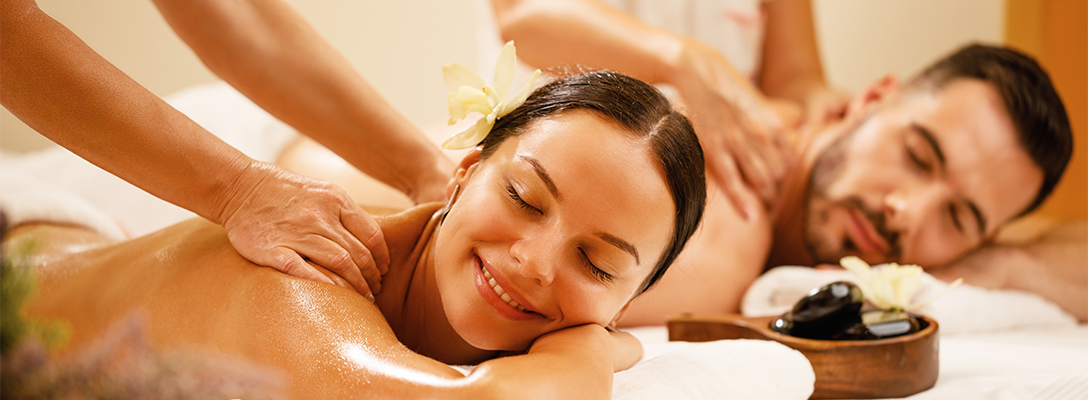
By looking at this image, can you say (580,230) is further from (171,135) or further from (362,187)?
(362,187)

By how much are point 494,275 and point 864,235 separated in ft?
3.86

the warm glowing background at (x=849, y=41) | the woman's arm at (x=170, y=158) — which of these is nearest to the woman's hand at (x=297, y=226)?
the woman's arm at (x=170, y=158)

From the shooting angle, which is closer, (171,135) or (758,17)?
(171,135)

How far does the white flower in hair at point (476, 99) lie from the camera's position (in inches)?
33.9

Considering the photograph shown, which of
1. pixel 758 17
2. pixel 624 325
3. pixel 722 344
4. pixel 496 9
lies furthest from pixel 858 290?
pixel 758 17

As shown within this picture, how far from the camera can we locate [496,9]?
189 centimetres

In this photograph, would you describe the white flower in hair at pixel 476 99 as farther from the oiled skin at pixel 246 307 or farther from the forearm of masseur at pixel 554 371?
the forearm of masseur at pixel 554 371

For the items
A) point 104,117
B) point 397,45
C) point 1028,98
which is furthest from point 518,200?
point 397,45

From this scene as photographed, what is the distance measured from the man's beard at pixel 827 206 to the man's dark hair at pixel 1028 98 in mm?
274

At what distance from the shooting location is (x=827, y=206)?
1.65 m

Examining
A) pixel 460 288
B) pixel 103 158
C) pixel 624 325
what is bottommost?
pixel 624 325

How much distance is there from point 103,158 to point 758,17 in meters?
2.19

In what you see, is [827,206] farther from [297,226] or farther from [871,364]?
[297,226]

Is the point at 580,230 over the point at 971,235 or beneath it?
over
